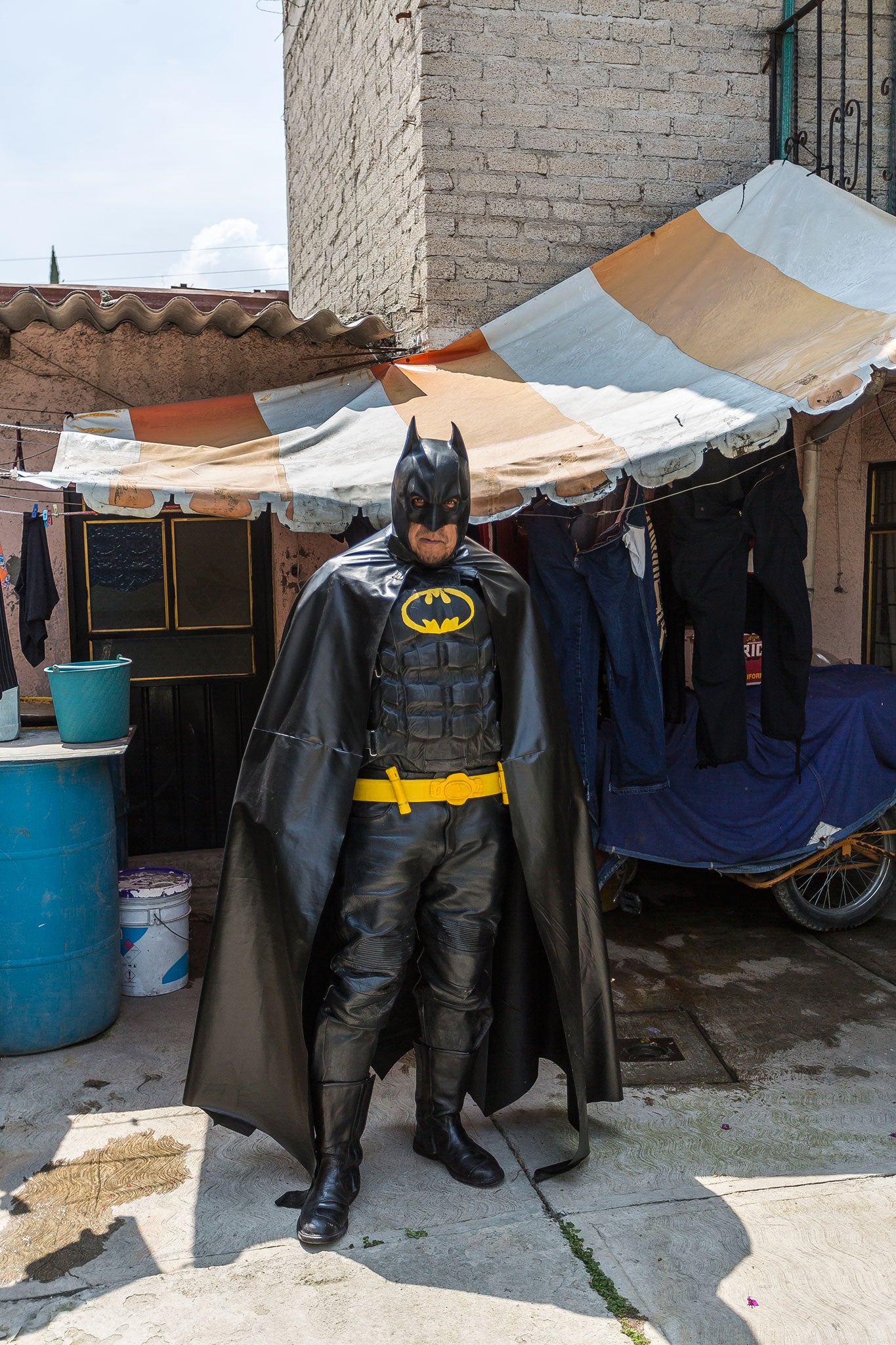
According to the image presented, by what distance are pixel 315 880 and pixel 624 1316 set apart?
1.38m

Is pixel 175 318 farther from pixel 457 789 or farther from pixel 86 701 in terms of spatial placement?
pixel 457 789

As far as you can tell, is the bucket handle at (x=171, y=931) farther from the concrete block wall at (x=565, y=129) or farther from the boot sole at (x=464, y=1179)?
the concrete block wall at (x=565, y=129)

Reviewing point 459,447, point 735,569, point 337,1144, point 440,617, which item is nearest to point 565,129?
point 735,569

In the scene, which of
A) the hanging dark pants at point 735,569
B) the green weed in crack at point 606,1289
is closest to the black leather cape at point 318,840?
the green weed in crack at point 606,1289

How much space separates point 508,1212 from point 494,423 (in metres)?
3.08

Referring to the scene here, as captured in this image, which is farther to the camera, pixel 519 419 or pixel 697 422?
pixel 519 419

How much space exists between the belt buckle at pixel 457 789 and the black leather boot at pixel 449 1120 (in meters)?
0.82

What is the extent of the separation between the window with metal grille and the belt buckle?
435 cm

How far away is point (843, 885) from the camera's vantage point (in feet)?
18.0

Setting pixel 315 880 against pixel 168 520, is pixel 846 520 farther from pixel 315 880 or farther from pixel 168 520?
pixel 315 880

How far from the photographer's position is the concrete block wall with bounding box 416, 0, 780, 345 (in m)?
5.96


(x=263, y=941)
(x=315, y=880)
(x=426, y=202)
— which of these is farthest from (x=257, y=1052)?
(x=426, y=202)

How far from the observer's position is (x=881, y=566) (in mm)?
6707

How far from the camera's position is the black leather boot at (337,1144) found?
308 centimetres
